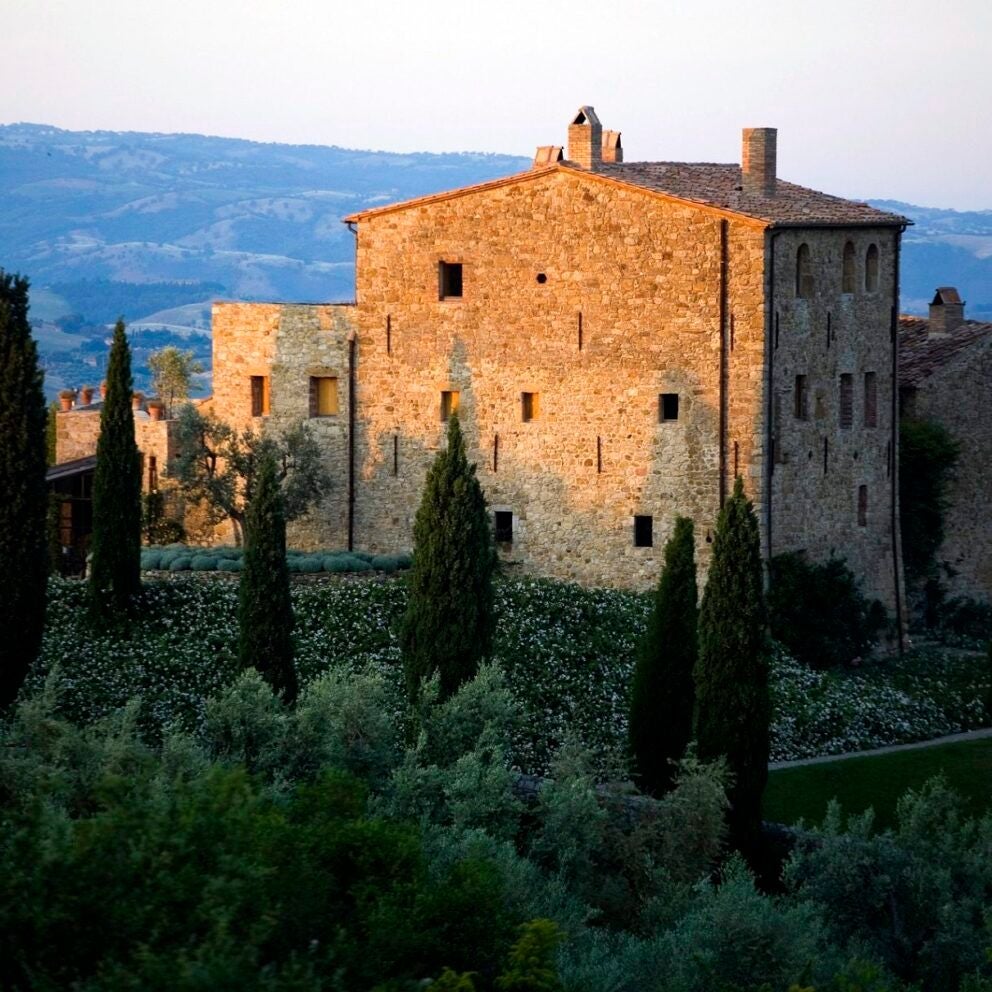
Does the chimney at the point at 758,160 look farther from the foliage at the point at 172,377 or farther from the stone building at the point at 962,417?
the foliage at the point at 172,377

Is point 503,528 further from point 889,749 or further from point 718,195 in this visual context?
point 889,749

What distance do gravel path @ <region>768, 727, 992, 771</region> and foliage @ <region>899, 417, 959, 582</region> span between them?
7.20 m

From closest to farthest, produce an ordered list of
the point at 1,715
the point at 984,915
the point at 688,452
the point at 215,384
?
the point at 984,915 < the point at 1,715 < the point at 688,452 < the point at 215,384

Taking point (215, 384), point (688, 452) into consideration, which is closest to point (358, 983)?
point (688, 452)

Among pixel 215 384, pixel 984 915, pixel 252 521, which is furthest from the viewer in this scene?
pixel 215 384

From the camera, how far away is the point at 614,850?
85.8 ft

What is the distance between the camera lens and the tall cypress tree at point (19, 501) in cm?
2964

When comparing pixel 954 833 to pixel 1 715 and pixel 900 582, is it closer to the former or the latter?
pixel 1 715

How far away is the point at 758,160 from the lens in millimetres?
41188

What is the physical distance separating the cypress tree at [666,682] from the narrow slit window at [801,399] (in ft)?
29.1

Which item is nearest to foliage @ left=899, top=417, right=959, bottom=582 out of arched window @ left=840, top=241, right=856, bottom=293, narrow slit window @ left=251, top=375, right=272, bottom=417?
arched window @ left=840, top=241, right=856, bottom=293

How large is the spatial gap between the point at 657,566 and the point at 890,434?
609cm

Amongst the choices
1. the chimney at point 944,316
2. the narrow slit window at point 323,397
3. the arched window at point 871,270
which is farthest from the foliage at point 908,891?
the chimney at point 944,316

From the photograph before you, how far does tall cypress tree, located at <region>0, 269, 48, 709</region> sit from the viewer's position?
29.6 m
